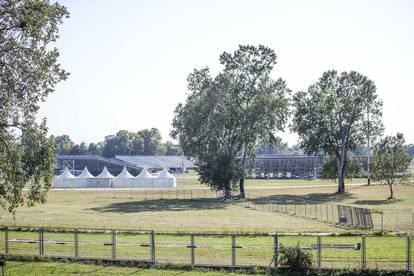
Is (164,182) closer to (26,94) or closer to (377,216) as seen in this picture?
(377,216)

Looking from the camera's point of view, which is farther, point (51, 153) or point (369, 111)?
point (369, 111)

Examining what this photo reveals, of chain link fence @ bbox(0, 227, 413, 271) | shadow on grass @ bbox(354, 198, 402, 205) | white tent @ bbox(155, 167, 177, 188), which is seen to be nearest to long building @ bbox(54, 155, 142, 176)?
white tent @ bbox(155, 167, 177, 188)

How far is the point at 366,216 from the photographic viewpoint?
47000 mm

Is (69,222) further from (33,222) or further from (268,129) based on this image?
(268,129)

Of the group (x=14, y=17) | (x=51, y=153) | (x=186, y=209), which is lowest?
(x=186, y=209)

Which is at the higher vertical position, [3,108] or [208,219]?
[3,108]

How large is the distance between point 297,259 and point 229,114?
67.3m

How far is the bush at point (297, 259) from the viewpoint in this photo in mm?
23031

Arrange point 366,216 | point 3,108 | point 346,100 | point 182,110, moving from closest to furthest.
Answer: point 3,108 < point 366,216 < point 182,110 < point 346,100

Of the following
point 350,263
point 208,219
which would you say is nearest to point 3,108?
point 350,263

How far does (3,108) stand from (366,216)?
99.2 feet

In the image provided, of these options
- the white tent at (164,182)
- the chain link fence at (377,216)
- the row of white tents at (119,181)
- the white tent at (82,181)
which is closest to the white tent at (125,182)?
the row of white tents at (119,181)

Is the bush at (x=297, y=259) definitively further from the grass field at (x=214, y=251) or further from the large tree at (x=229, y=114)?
the large tree at (x=229, y=114)

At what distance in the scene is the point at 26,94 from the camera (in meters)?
30.4
